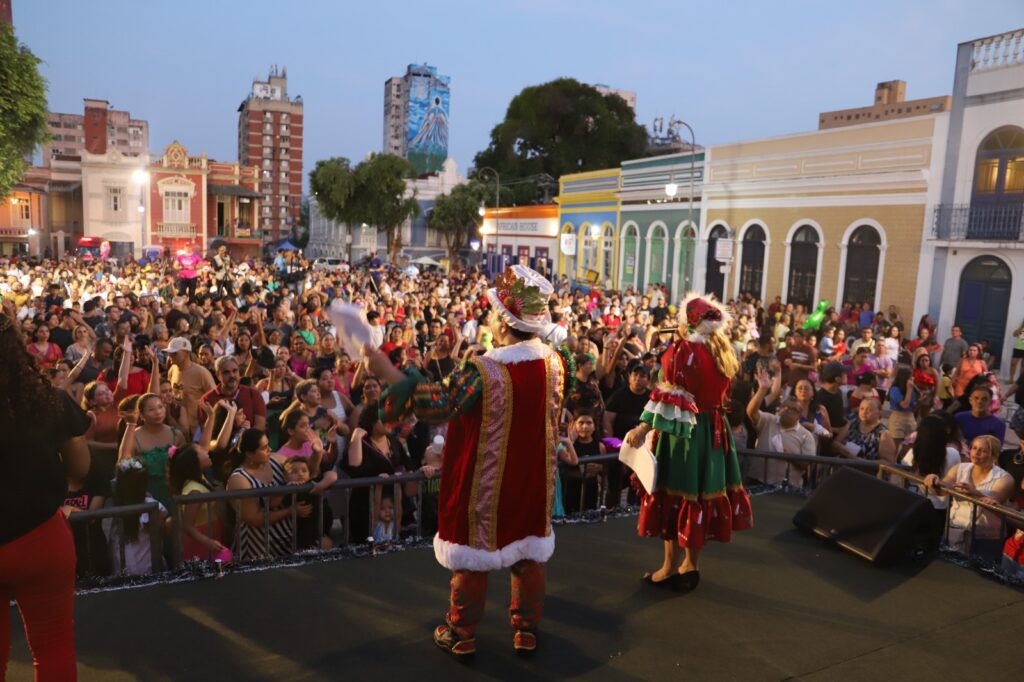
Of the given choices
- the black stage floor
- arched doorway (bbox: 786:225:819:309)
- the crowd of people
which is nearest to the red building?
arched doorway (bbox: 786:225:819:309)

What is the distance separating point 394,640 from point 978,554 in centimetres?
371

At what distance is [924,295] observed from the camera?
16484 millimetres

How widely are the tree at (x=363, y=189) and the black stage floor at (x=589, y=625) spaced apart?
3910 centimetres

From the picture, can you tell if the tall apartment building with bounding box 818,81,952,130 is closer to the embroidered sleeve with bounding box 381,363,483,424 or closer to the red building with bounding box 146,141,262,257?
the red building with bounding box 146,141,262,257

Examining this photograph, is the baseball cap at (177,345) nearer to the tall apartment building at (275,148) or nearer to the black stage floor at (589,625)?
the black stage floor at (589,625)

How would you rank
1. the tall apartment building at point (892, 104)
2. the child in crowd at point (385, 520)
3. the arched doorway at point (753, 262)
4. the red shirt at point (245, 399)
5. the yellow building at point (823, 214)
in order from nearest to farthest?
the child in crowd at point (385, 520) → the red shirt at point (245, 399) → the yellow building at point (823, 214) → the arched doorway at point (753, 262) → the tall apartment building at point (892, 104)

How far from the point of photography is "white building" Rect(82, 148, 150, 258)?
48.1m

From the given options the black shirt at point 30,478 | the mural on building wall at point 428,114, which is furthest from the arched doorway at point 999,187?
the mural on building wall at point 428,114

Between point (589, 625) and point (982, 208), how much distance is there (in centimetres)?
1556

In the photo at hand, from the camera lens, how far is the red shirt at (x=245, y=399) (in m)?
6.18

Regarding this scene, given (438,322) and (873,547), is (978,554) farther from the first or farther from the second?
(438,322)

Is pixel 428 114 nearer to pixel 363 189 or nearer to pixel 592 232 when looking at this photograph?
pixel 363 189

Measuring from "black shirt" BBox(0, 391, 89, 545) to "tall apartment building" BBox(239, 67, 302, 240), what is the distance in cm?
8856

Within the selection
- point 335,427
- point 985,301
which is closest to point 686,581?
point 335,427
